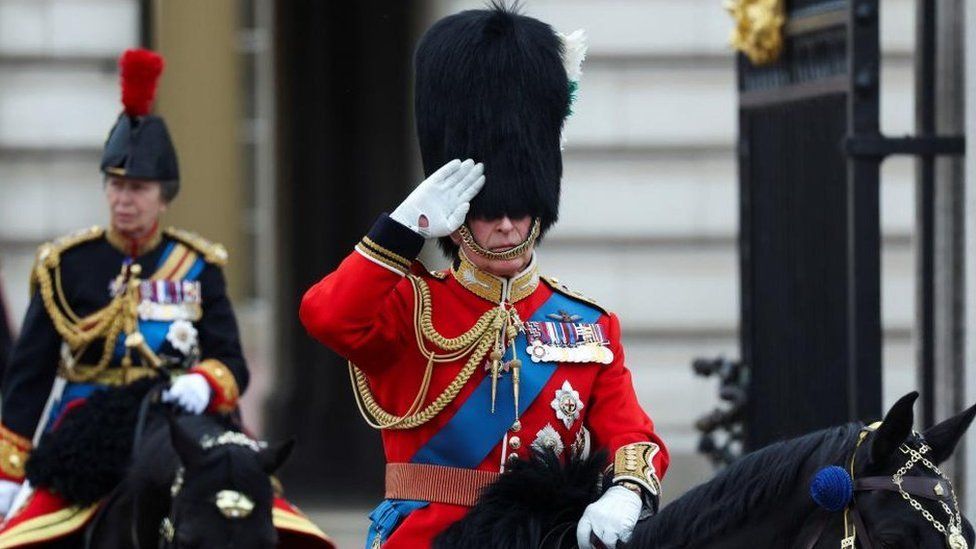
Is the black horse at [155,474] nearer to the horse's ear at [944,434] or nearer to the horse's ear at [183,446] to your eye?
the horse's ear at [183,446]

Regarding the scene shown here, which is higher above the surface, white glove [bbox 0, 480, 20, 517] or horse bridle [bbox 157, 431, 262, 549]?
horse bridle [bbox 157, 431, 262, 549]

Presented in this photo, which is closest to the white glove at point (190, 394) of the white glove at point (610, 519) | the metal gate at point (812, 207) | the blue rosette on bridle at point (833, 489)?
the metal gate at point (812, 207)

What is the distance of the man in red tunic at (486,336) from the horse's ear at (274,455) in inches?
52.0

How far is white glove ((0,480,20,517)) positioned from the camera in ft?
22.8

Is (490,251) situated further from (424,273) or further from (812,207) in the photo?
(812,207)

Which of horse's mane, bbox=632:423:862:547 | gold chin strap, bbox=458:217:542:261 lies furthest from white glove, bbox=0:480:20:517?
horse's mane, bbox=632:423:862:547

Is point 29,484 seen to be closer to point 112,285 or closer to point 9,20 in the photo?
point 112,285

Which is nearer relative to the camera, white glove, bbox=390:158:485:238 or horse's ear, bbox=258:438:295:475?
white glove, bbox=390:158:485:238

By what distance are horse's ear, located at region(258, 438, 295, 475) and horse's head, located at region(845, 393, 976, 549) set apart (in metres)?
2.31

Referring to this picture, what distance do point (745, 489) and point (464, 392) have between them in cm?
72

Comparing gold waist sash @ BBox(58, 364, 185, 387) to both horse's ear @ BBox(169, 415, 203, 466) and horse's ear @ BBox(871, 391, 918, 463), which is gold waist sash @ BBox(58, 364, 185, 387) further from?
horse's ear @ BBox(871, 391, 918, 463)

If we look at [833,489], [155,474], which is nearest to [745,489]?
[833,489]

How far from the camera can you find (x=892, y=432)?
405 cm

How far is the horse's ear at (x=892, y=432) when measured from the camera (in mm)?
4004
